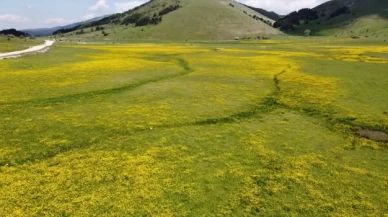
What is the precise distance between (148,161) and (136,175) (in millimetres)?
1919

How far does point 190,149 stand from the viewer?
71.9 ft

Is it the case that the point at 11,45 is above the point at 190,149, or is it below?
above

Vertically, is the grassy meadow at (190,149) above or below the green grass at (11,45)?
below

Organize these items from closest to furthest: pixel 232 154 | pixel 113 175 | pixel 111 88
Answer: pixel 113 175 < pixel 232 154 < pixel 111 88

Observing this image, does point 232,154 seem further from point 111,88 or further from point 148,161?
point 111,88

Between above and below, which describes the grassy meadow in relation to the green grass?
below

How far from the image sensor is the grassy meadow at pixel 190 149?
15.8 metres

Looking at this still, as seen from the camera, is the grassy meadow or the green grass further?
the green grass

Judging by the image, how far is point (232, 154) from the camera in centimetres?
2123

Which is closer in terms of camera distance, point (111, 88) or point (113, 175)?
point (113, 175)

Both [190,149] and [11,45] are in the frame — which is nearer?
[190,149]

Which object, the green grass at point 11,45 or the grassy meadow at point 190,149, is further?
the green grass at point 11,45

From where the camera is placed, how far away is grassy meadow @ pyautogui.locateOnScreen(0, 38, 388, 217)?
15789 millimetres

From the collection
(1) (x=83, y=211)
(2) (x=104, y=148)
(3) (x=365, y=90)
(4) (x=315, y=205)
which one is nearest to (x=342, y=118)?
(3) (x=365, y=90)
